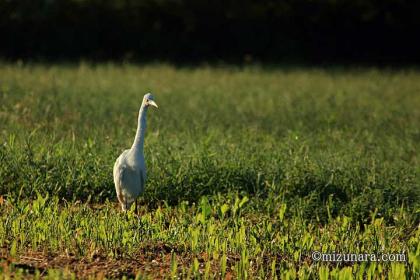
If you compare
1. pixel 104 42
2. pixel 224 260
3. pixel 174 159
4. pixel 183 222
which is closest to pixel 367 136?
pixel 174 159

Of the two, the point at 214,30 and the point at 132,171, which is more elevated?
the point at 214,30

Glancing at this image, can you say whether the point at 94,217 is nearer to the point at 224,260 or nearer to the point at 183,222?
the point at 183,222

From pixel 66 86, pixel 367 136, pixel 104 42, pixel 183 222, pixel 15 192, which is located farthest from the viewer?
pixel 104 42

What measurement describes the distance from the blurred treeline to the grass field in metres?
11.4

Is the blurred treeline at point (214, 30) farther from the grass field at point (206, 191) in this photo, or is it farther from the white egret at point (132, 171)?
the white egret at point (132, 171)

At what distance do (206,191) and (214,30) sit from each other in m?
23.0

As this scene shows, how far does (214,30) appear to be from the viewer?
107 feet

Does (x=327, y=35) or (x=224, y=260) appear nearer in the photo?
(x=224, y=260)

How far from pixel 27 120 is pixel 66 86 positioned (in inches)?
247

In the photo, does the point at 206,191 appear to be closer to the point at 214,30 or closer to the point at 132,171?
the point at 132,171

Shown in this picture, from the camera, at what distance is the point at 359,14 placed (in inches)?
1335

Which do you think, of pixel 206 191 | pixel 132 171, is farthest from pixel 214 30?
pixel 132 171

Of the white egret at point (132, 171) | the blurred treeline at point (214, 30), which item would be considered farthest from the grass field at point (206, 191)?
the blurred treeline at point (214, 30)

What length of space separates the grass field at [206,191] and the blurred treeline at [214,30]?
449 inches
